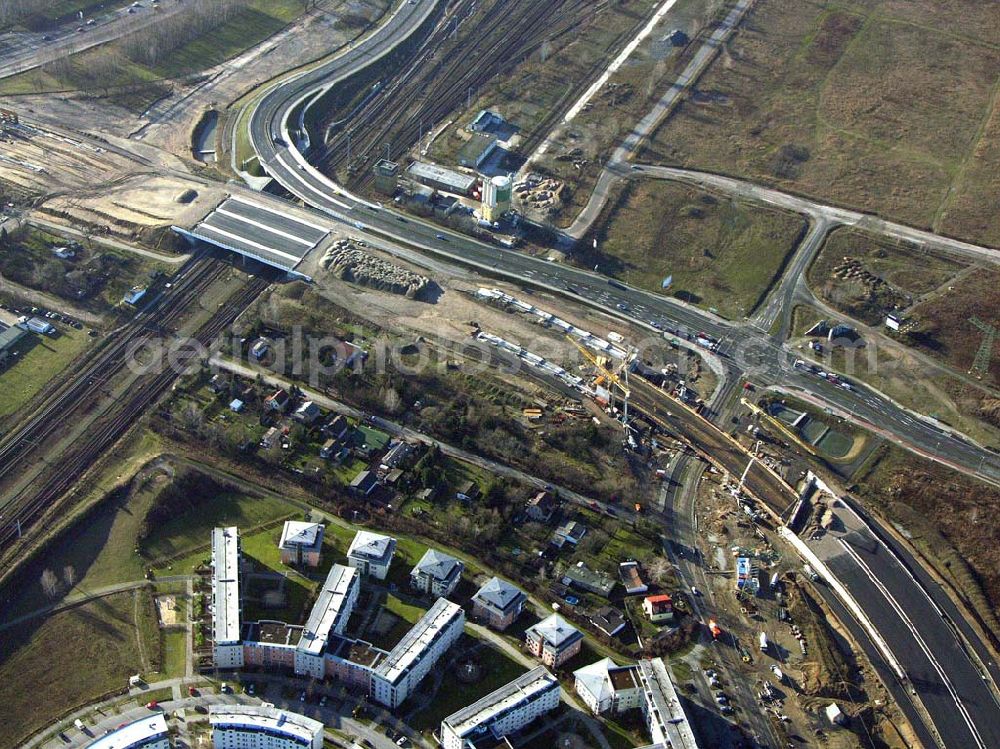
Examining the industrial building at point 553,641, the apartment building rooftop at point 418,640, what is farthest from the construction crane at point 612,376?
the apartment building rooftop at point 418,640

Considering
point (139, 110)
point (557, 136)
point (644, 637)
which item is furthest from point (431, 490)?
point (139, 110)

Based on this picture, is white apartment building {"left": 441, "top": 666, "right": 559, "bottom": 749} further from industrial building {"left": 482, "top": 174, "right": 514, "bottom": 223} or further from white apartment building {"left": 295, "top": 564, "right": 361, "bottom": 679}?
industrial building {"left": 482, "top": 174, "right": 514, "bottom": 223}

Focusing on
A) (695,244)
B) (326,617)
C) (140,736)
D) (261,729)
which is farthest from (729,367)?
(140,736)

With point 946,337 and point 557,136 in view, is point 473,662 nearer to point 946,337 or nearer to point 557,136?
point 946,337

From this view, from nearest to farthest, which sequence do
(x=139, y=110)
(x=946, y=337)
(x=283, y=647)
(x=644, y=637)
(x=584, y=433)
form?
1. (x=283, y=647)
2. (x=644, y=637)
3. (x=584, y=433)
4. (x=946, y=337)
5. (x=139, y=110)

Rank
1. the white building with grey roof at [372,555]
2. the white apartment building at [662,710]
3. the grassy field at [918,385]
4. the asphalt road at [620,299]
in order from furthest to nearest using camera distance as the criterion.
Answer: the grassy field at [918,385], the asphalt road at [620,299], the white building with grey roof at [372,555], the white apartment building at [662,710]

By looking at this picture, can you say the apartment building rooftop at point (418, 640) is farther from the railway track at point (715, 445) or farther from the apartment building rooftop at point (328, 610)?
the railway track at point (715, 445)

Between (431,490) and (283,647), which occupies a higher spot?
(431,490)
